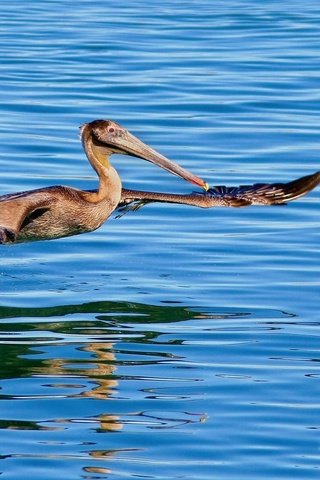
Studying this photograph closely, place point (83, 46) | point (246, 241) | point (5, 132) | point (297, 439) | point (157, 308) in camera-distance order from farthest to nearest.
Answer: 1. point (83, 46)
2. point (5, 132)
3. point (246, 241)
4. point (157, 308)
5. point (297, 439)

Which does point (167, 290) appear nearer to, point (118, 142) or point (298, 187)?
point (118, 142)

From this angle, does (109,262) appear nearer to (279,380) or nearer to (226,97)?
(279,380)

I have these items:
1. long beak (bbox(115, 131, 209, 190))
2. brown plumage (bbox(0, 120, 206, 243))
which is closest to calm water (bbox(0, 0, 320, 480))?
brown plumage (bbox(0, 120, 206, 243))

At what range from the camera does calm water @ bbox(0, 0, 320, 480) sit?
317 inches

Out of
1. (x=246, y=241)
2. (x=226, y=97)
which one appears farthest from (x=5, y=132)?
(x=246, y=241)

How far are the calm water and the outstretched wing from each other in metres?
0.44

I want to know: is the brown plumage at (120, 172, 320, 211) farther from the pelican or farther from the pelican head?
the pelican head

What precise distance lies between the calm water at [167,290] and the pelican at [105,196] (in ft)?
1.32

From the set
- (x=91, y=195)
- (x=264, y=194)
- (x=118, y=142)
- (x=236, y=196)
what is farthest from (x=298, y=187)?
(x=91, y=195)

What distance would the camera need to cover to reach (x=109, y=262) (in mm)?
12398

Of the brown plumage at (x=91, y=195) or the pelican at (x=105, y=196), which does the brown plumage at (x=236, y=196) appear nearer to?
the pelican at (x=105, y=196)

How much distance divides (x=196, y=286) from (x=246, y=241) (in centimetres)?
150

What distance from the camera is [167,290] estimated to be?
38.1 feet

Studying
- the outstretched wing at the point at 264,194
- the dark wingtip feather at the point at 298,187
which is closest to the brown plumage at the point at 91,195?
the outstretched wing at the point at 264,194
